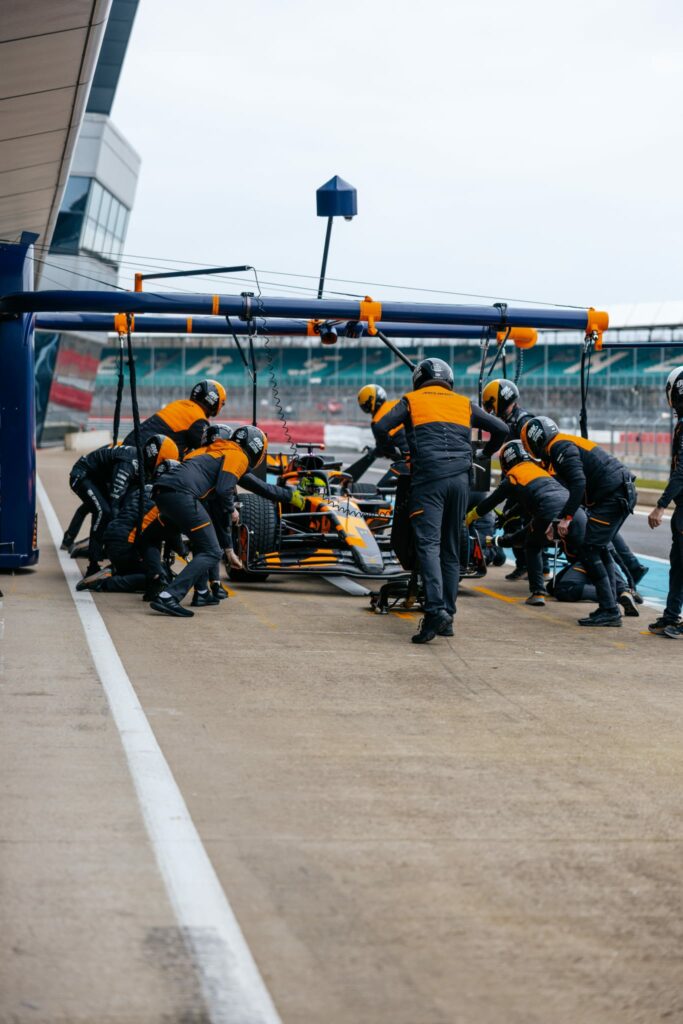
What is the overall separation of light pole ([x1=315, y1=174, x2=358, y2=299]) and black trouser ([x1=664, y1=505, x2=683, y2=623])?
589 cm

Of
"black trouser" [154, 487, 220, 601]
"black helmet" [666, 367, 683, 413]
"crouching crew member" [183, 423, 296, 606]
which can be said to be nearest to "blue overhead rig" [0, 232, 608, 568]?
"crouching crew member" [183, 423, 296, 606]

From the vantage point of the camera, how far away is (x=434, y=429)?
913 cm

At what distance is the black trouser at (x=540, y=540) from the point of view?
10.5 metres

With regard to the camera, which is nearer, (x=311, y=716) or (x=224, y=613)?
(x=311, y=716)

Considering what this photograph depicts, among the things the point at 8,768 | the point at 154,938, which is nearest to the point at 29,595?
the point at 8,768

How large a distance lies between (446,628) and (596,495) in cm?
202

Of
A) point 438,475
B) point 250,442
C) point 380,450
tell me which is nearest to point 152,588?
point 250,442

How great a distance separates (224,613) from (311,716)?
12.1 feet

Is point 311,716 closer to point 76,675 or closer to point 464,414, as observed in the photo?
point 76,675

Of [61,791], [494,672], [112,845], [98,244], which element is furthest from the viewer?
[98,244]

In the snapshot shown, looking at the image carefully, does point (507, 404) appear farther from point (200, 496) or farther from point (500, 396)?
point (200, 496)

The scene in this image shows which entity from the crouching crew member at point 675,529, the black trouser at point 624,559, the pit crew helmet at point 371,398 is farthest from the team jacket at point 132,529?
the black trouser at point 624,559

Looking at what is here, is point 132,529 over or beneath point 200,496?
beneath

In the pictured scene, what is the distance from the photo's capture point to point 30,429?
38.5 ft
